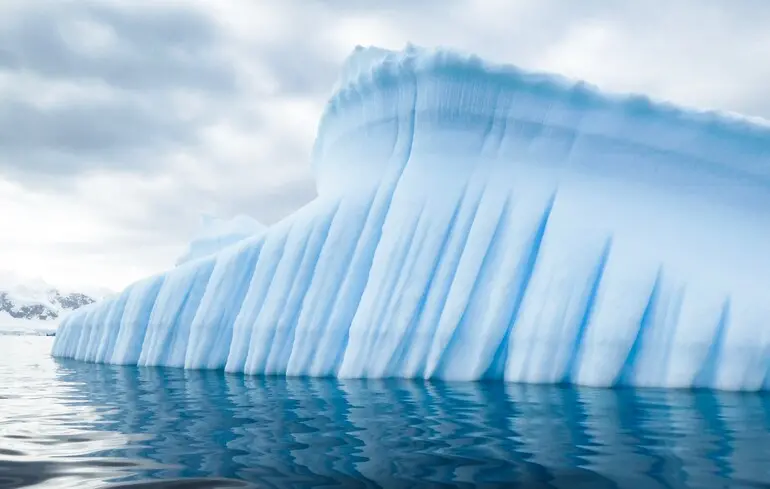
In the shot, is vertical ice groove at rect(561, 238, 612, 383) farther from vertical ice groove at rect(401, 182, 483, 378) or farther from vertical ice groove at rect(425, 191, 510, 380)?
vertical ice groove at rect(401, 182, 483, 378)

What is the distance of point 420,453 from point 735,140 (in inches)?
369

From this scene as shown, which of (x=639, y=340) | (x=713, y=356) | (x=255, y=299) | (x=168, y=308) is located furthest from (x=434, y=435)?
(x=168, y=308)

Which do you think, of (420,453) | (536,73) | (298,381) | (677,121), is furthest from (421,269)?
(420,453)

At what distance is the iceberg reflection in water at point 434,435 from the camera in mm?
3824

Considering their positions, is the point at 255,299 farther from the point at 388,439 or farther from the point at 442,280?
the point at 388,439

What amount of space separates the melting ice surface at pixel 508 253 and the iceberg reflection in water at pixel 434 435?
1.28 metres

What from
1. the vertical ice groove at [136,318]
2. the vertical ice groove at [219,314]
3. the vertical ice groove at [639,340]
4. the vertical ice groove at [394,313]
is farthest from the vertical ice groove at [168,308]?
the vertical ice groove at [639,340]

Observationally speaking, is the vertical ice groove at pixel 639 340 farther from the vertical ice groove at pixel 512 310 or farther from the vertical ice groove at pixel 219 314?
the vertical ice groove at pixel 219 314

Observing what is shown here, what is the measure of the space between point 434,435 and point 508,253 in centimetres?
685

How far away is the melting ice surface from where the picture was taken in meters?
10.2

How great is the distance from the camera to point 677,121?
37.7 ft

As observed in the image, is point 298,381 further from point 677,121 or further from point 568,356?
point 677,121

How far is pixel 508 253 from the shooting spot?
11.7 metres

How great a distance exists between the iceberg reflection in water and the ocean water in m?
0.01
